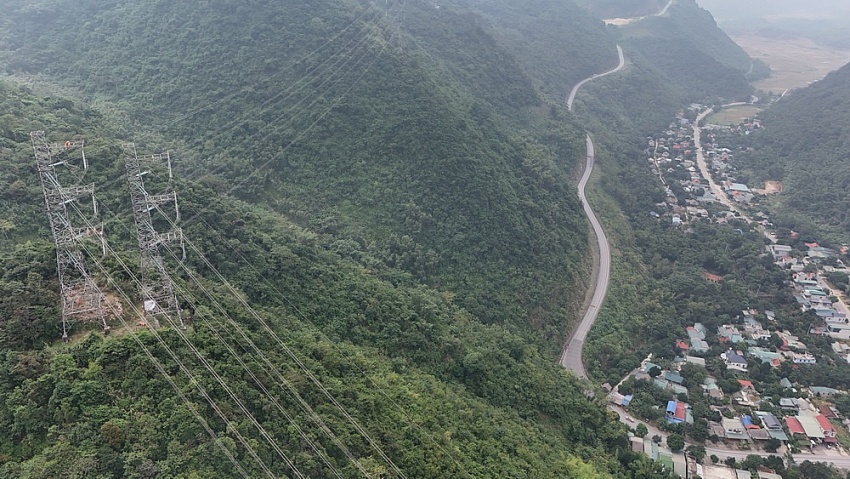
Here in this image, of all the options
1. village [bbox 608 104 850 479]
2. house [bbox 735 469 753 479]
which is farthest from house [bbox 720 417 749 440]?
house [bbox 735 469 753 479]

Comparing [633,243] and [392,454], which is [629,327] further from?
[392,454]

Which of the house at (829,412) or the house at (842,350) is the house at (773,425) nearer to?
the house at (829,412)

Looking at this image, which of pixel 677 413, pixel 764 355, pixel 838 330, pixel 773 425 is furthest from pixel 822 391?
pixel 677 413

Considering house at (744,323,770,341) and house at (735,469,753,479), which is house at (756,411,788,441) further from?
house at (744,323,770,341)

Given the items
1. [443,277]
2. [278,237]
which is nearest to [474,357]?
[443,277]

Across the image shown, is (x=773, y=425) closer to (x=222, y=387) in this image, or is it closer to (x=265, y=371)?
(x=265, y=371)
